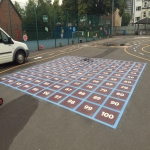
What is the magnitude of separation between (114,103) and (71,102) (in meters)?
1.31

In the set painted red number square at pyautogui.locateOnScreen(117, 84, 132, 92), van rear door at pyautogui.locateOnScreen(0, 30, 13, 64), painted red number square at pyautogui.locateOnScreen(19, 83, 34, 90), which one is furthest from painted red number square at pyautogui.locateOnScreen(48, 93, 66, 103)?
van rear door at pyautogui.locateOnScreen(0, 30, 13, 64)

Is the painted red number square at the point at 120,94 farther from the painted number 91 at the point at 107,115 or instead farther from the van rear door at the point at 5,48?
the van rear door at the point at 5,48

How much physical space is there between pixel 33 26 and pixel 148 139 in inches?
656

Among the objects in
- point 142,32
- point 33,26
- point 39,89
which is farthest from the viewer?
point 142,32

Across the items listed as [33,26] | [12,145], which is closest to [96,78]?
[12,145]

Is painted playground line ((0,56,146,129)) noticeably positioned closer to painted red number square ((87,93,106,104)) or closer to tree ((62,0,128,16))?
painted red number square ((87,93,106,104))

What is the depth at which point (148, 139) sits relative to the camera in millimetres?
3082

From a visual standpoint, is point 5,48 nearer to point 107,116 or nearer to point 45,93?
point 45,93

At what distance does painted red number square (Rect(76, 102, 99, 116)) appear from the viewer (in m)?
4.11

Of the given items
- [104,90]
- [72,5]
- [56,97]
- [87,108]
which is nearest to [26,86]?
[56,97]

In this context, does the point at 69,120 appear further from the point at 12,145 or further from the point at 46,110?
the point at 12,145

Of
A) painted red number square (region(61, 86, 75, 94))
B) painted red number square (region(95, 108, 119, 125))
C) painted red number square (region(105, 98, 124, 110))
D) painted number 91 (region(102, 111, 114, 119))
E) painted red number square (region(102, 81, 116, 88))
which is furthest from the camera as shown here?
painted red number square (region(102, 81, 116, 88))

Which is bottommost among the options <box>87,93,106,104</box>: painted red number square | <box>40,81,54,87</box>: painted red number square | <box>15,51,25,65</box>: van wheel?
<box>87,93,106,104</box>: painted red number square

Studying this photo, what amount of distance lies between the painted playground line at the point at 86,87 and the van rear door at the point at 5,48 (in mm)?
1518
